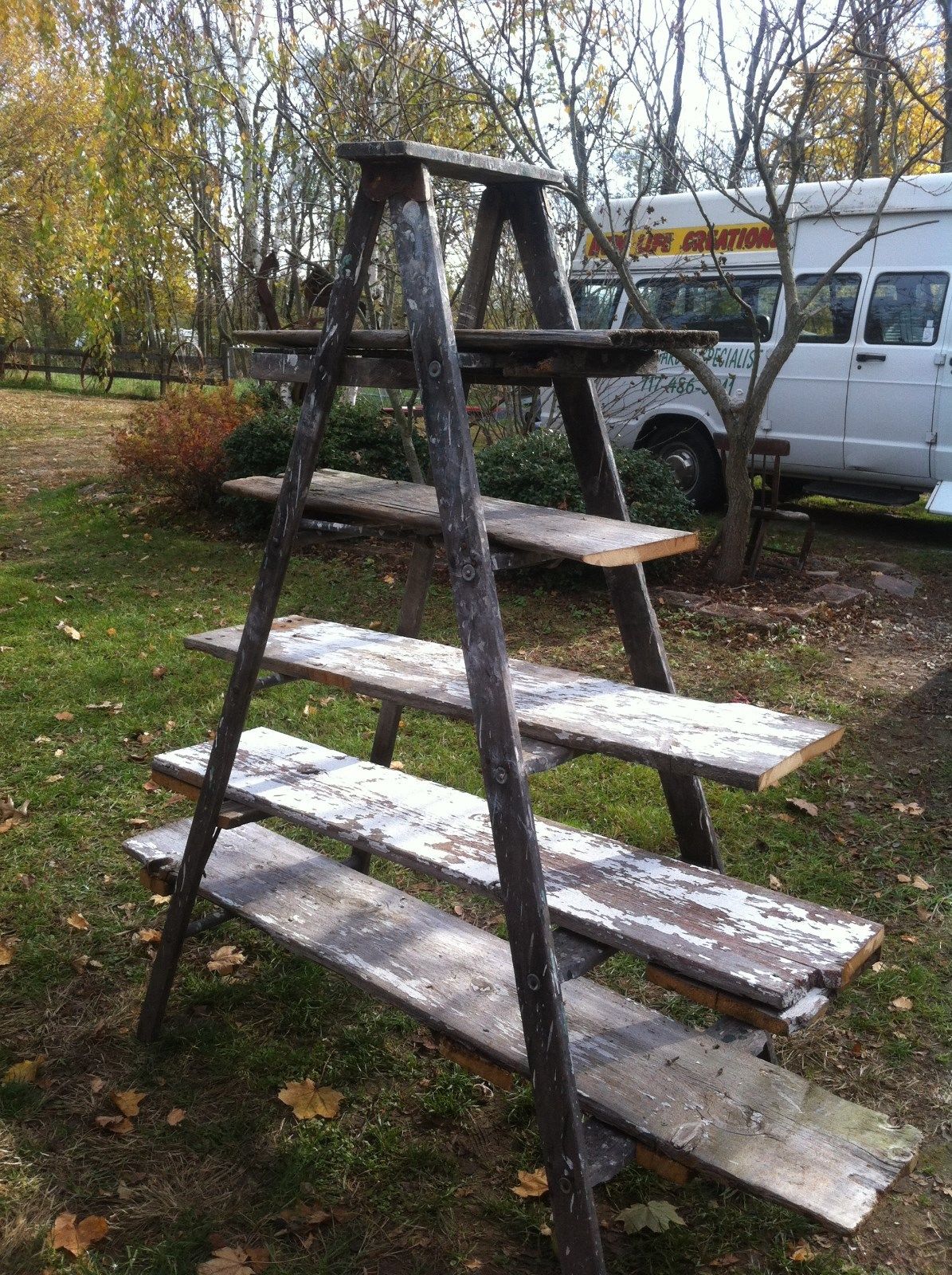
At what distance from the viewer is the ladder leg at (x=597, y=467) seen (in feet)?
7.34

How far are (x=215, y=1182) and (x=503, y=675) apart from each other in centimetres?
146

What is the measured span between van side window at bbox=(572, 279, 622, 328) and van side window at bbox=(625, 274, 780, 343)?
0.62 ft

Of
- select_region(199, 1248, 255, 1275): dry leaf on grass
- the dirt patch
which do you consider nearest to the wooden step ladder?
select_region(199, 1248, 255, 1275): dry leaf on grass

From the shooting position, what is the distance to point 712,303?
32.0 ft

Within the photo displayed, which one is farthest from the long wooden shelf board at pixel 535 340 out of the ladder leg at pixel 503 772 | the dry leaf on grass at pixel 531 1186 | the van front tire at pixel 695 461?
the van front tire at pixel 695 461

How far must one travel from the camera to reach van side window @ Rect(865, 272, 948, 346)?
8656 mm

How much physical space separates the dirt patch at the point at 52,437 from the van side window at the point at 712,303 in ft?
18.1

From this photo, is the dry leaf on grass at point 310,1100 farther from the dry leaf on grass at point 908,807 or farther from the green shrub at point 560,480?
the green shrub at point 560,480

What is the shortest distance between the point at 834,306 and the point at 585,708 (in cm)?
820

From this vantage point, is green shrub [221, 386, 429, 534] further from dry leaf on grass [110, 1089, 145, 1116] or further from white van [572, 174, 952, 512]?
dry leaf on grass [110, 1089, 145, 1116]

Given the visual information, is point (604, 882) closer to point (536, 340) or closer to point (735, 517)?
point (536, 340)

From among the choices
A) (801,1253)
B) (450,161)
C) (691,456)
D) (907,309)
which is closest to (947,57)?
(907,309)

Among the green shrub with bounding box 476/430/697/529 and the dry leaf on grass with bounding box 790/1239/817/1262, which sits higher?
the green shrub with bounding box 476/430/697/529

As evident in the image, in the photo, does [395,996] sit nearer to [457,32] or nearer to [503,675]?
[503,675]
